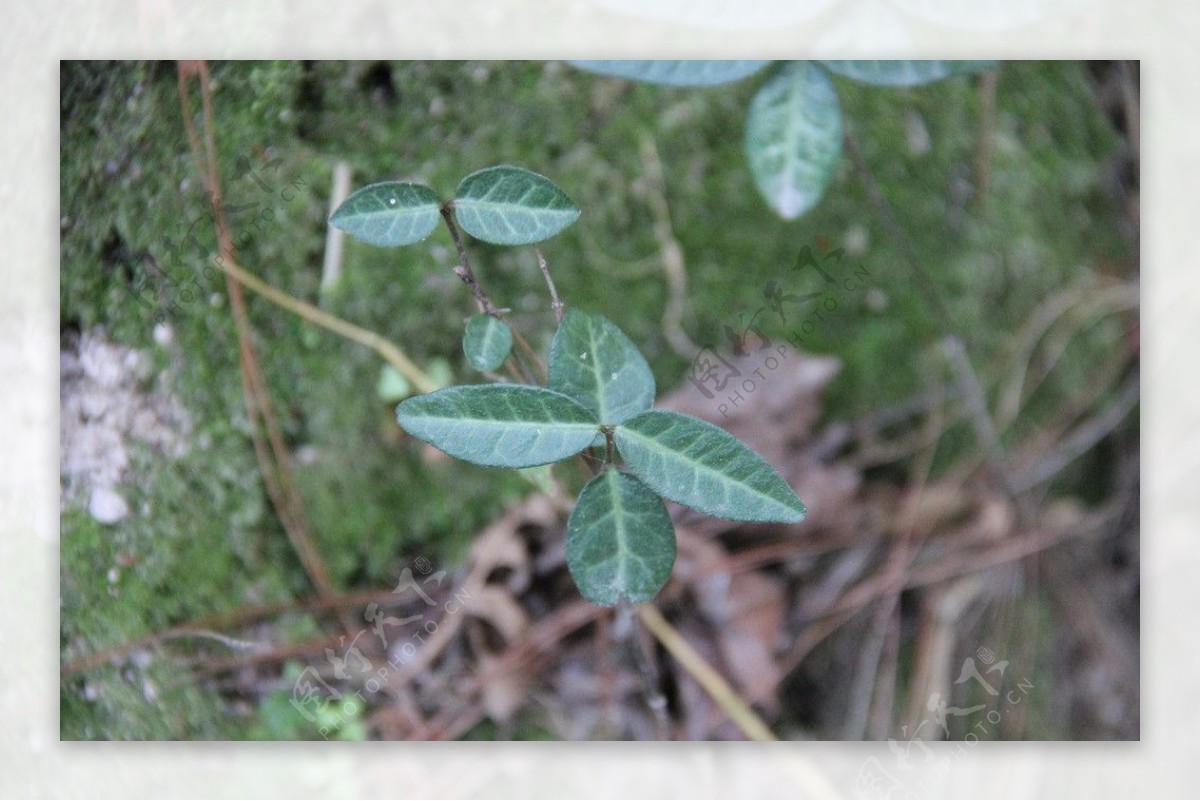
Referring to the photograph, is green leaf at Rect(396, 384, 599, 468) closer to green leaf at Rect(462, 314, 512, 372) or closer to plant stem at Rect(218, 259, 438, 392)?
green leaf at Rect(462, 314, 512, 372)

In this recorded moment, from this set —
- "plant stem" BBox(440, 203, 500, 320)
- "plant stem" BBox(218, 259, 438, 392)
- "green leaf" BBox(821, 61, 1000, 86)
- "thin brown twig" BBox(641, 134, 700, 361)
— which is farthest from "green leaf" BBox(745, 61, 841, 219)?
"plant stem" BBox(218, 259, 438, 392)

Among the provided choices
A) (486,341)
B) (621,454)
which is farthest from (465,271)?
(621,454)

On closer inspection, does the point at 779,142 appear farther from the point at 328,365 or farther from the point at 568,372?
the point at 328,365
